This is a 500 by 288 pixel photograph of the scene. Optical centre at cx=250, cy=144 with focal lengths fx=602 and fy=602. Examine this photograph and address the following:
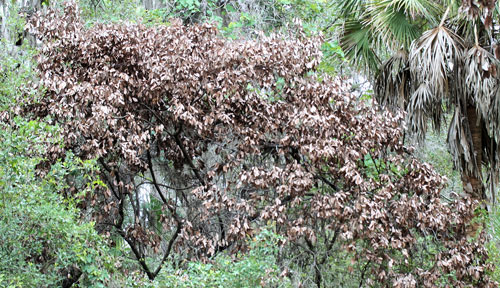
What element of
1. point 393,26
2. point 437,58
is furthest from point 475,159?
point 393,26

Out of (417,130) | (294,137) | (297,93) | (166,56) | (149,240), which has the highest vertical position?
(166,56)

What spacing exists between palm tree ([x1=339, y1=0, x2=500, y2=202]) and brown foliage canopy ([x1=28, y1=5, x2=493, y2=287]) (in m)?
1.14

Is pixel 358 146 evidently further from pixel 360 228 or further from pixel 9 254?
pixel 9 254

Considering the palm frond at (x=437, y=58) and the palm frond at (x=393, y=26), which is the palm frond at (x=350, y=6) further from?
the palm frond at (x=437, y=58)

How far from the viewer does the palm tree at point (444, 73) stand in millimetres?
8195

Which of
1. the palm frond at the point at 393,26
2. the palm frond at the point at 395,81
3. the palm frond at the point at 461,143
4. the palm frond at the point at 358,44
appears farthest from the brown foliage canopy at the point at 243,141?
the palm frond at the point at 358,44

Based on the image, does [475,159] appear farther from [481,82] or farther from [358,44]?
[358,44]

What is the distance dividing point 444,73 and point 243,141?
3.11m

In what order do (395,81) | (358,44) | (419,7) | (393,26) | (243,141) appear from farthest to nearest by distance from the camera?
(358,44)
(395,81)
(393,26)
(419,7)
(243,141)

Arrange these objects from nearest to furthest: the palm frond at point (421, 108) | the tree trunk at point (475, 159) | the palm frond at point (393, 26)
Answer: the palm frond at point (421, 108)
the tree trunk at point (475, 159)
the palm frond at point (393, 26)

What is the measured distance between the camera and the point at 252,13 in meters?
10.9

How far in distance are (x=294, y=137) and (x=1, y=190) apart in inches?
134

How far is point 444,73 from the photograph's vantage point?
27.2 feet

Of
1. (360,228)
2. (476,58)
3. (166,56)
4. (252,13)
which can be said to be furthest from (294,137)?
(252,13)
